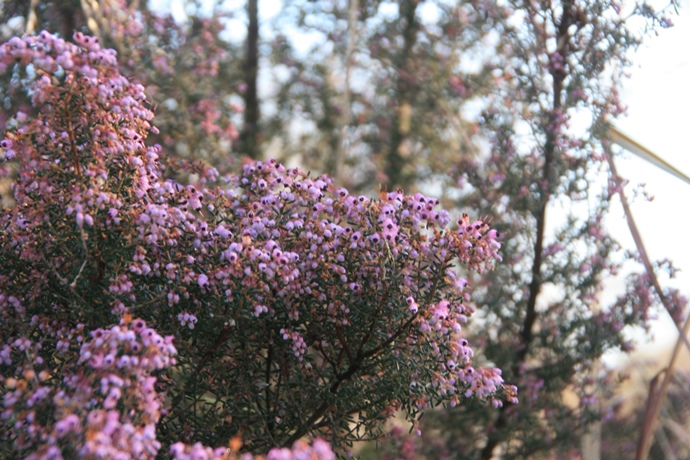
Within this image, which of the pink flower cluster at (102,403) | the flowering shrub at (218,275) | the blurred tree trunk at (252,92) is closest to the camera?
the pink flower cluster at (102,403)

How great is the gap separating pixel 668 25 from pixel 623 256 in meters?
1.30

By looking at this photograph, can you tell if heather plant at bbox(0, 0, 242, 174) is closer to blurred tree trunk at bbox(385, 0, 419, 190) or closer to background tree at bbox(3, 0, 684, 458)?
background tree at bbox(3, 0, 684, 458)

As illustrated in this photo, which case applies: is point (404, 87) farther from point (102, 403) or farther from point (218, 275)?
point (102, 403)

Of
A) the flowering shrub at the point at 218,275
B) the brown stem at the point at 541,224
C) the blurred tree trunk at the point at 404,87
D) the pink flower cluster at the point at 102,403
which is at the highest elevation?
the blurred tree trunk at the point at 404,87

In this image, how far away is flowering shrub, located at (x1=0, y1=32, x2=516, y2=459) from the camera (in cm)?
229

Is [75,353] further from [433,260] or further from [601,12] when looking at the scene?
[601,12]

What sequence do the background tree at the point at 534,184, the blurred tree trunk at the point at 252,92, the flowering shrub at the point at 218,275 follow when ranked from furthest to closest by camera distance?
the blurred tree trunk at the point at 252,92, the background tree at the point at 534,184, the flowering shrub at the point at 218,275

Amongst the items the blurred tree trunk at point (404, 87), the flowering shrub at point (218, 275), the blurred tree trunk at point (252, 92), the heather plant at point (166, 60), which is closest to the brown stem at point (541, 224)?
the flowering shrub at point (218, 275)

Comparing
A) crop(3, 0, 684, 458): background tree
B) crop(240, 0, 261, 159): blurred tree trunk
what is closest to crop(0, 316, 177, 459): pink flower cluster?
crop(3, 0, 684, 458): background tree

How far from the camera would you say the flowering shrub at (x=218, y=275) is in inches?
90.4

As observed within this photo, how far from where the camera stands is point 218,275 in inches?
91.2

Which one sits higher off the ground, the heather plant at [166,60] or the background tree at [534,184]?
the heather plant at [166,60]

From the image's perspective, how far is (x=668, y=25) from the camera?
3.74 meters

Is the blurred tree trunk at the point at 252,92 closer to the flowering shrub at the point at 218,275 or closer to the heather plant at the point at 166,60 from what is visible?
the heather plant at the point at 166,60
